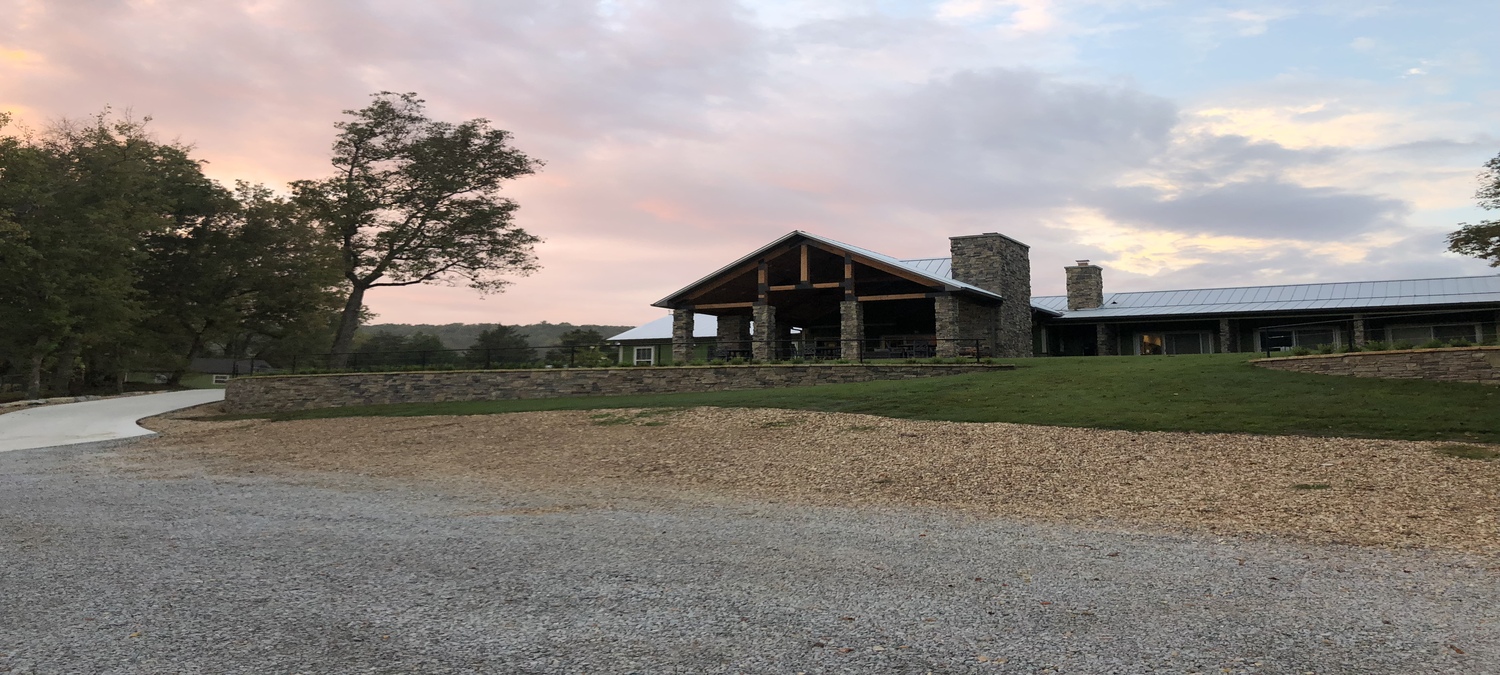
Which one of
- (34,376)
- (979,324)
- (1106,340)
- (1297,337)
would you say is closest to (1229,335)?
(1297,337)

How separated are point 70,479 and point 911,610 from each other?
43.6ft

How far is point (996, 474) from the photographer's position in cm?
1069

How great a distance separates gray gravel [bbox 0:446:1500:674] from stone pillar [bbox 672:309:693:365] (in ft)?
68.3

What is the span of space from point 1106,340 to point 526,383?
2385 cm

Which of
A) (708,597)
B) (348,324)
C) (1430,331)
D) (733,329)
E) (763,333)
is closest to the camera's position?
(708,597)

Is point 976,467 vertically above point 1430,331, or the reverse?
point 1430,331

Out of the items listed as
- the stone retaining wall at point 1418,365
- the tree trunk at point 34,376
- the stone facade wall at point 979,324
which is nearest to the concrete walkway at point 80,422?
the tree trunk at point 34,376

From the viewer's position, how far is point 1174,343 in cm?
3375

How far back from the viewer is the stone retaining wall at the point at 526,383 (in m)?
22.8

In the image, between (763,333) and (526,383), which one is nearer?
(526,383)

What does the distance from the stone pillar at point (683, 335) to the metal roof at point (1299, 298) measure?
16.2 m

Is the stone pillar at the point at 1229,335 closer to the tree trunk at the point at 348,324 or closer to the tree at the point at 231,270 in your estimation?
the tree trunk at the point at 348,324

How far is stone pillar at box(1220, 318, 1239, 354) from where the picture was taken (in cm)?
3111

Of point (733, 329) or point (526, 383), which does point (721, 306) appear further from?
point (526, 383)
